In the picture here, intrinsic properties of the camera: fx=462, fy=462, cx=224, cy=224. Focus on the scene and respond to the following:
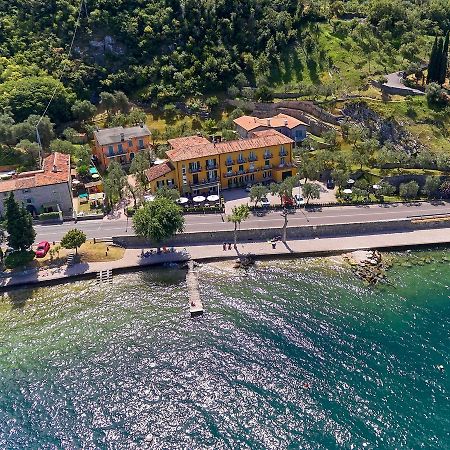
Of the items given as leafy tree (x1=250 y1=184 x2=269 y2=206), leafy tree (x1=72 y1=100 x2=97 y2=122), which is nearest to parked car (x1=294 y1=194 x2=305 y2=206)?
leafy tree (x1=250 y1=184 x2=269 y2=206)

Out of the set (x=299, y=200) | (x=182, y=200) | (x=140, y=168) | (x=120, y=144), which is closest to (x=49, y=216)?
(x=140, y=168)

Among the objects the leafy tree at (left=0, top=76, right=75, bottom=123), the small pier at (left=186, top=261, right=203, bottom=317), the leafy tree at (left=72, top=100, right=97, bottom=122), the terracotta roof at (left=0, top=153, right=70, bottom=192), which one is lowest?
the small pier at (left=186, top=261, right=203, bottom=317)

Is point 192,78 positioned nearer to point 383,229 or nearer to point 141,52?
point 141,52

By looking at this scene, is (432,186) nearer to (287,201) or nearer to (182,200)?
(287,201)

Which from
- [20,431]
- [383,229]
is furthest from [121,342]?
[383,229]

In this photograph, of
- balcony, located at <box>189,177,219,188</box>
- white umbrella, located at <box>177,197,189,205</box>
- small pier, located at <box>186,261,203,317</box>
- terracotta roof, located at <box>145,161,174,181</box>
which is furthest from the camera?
balcony, located at <box>189,177,219,188</box>

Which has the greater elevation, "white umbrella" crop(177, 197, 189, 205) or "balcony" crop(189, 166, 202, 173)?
"balcony" crop(189, 166, 202, 173)

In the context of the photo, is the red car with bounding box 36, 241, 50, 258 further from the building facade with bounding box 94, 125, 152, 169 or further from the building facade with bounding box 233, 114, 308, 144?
the building facade with bounding box 233, 114, 308, 144

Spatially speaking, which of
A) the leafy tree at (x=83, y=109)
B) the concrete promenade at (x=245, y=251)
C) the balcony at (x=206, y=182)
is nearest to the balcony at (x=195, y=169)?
the balcony at (x=206, y=182)
